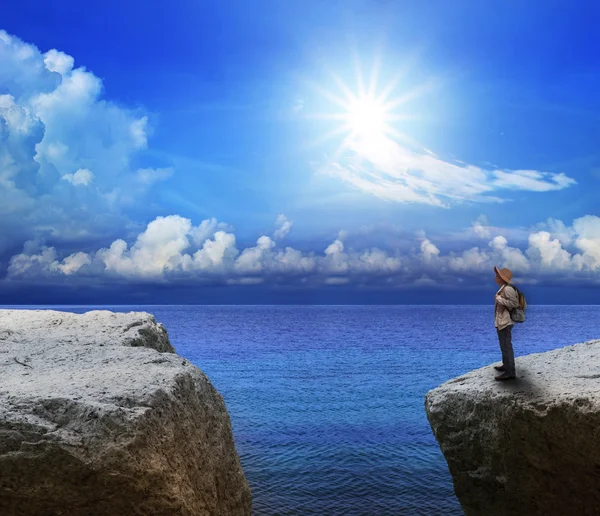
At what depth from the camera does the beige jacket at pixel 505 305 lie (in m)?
7.71

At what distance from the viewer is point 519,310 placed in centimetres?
772

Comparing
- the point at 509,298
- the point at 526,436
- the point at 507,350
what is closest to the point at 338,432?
the point at 507,350

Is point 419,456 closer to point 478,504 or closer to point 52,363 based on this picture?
point 478,504

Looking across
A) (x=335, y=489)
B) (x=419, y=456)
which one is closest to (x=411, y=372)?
(x=419, y=456)

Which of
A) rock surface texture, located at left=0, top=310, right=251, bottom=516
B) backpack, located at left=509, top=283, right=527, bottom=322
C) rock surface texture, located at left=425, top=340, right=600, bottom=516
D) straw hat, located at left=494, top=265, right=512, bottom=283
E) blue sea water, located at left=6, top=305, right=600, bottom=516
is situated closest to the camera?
rock surface texture, located at left=0, top=310, right=251, bottom=516

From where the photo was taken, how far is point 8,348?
27.6ft

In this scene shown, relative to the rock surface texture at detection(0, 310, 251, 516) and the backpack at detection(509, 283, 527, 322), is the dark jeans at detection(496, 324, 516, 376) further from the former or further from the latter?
the rock surface texture at detection(0, 310, 251, 516)

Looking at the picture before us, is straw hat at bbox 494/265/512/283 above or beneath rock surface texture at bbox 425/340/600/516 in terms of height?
above

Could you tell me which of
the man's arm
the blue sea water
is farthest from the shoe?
the man's arm

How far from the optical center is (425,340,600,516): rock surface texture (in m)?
6.82

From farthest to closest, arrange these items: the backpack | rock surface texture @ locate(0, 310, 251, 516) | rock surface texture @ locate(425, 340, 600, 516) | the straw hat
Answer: the straw hat, the backpack, rock surface texture @ locate(425, 340, 600, 516), rock surface texture @ locate(0, 310, 251, 516)

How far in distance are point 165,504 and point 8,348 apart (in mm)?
4093

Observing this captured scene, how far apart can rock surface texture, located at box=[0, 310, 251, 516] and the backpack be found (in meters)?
4.07

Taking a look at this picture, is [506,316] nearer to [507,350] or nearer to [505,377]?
[507,350]
